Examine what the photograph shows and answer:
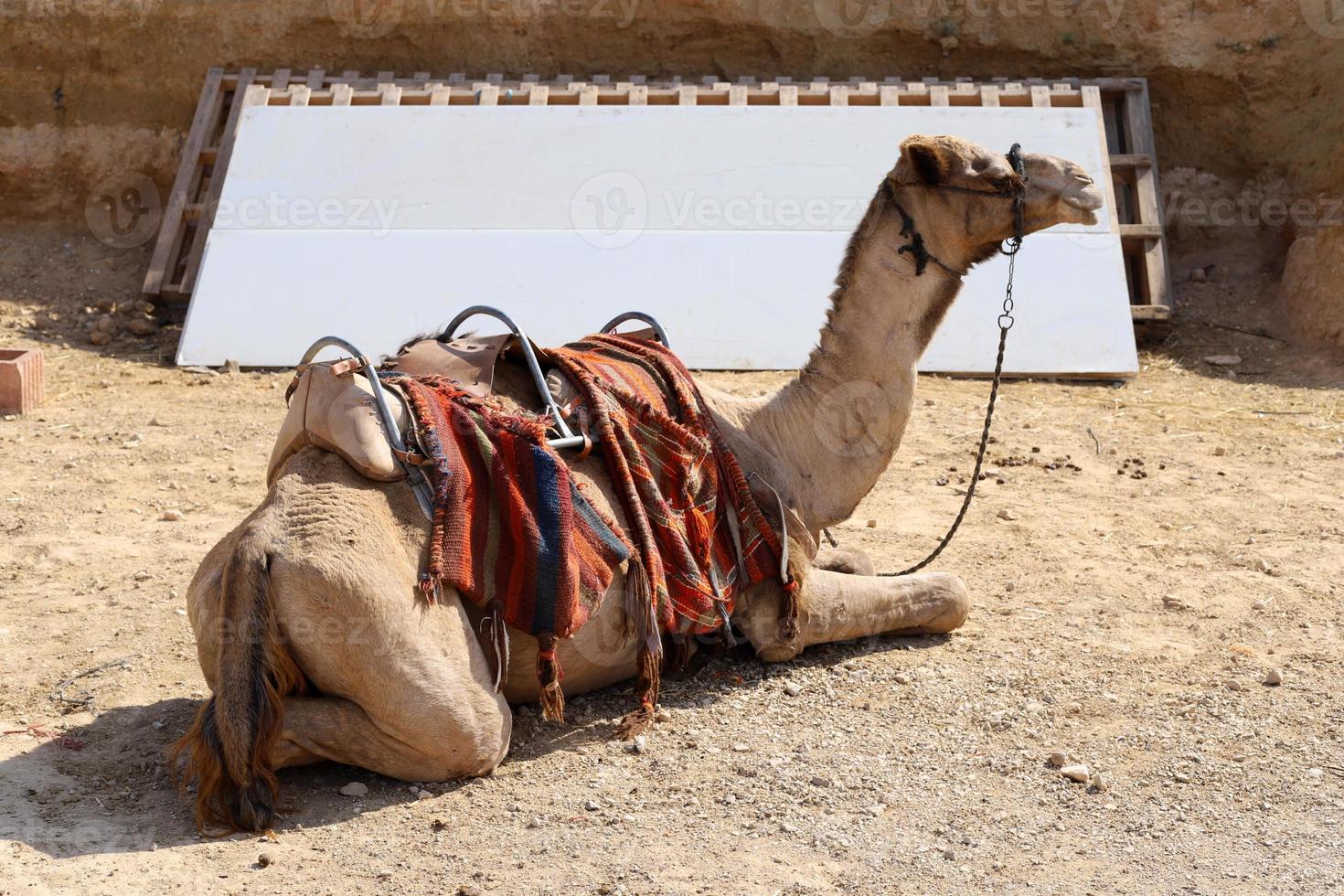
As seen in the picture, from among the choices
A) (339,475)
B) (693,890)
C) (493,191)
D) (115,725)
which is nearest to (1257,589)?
(693,890)

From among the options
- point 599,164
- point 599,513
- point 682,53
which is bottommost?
point 599,513

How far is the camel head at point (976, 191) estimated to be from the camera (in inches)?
193

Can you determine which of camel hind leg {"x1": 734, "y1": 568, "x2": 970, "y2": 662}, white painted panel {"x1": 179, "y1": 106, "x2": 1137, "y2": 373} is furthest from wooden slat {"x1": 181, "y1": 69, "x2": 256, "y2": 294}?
camel hind leg {"x1": 734, "y1": 568, "x2": 970, "y2": 662}

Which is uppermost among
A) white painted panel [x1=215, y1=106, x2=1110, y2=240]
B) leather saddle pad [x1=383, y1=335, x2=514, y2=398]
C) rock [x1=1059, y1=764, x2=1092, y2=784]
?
white painted panel [x1=215, y1=106, x2=1110, y2=240]

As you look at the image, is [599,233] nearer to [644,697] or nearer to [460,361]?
[460,361]

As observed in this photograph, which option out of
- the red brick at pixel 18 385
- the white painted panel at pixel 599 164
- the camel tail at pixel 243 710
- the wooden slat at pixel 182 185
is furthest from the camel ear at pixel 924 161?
the wooden slat at pixel 182 185

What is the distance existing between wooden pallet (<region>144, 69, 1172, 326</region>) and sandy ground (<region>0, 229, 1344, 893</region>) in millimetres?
3250

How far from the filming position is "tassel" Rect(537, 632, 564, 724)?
4.40 metres

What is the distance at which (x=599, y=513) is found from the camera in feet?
15.1

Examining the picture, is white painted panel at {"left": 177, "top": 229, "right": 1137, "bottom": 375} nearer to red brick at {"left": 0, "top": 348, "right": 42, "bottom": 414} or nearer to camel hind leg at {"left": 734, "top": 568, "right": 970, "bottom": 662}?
red brick at {"left": 0, "top": 348, "right": 42, "bottom": 414}

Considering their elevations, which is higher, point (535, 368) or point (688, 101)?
point (688, 101)

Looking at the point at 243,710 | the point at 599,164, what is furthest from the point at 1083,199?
the point at 599,164

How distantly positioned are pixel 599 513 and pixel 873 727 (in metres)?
1.18

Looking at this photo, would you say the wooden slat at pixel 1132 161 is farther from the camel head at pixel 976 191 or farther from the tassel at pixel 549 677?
the tassel at pixel 549 677
